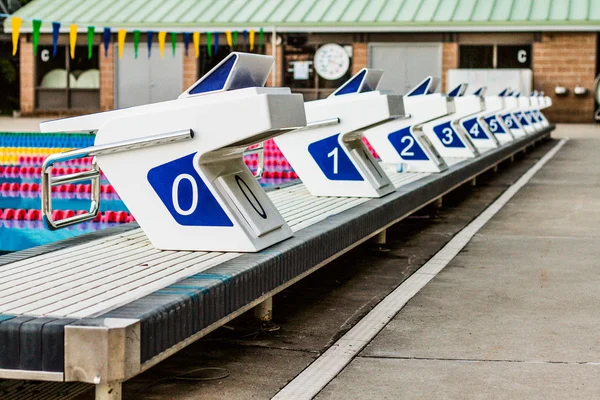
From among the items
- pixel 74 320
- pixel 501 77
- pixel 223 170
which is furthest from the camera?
pixel 501 77

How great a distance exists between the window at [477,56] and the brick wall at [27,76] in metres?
15.3

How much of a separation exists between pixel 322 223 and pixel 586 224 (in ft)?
14.1

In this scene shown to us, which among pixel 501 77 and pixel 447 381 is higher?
pixel 501 77

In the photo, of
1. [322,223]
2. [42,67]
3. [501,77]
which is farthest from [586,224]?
[42,67]

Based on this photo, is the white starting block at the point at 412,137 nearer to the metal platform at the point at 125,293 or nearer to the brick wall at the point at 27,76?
the metal platform at the point at 125,293

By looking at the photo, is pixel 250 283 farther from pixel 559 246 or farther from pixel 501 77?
pixel 501 77

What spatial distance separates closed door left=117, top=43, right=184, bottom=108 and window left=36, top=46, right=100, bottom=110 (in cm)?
103

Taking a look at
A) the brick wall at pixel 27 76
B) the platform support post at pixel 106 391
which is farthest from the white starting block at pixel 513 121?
the brick wall at pixel 27 76

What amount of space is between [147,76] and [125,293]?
33696 millimetres

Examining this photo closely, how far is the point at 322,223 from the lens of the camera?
7008 mm

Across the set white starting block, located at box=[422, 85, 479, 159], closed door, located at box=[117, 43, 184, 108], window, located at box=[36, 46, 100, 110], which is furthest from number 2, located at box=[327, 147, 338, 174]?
window, located at box=[36, 46, 100, 110]

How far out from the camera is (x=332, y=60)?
36469 mm

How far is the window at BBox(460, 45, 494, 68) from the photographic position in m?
35.2

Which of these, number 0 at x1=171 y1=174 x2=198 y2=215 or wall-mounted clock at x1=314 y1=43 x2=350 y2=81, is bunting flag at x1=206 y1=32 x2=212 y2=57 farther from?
number 0 at x1=171 y1=174 x2=198 y2=215
